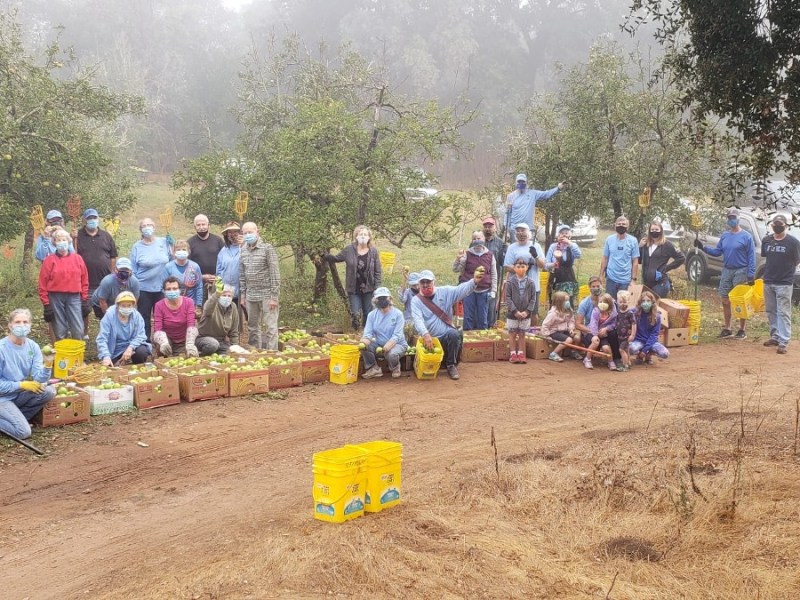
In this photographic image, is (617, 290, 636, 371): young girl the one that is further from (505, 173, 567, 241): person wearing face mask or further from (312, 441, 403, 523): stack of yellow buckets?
(312, 441, 403, 523): stack of yellow buckets

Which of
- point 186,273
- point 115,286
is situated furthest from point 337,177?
point 115,286

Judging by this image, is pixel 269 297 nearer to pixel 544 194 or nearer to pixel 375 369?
pixel 375 369

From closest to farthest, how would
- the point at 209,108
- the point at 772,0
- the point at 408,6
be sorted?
the point at 772,0, the point at 209,108, the point at 408,6

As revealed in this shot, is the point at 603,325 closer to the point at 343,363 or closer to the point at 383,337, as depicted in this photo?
the point at 383,337

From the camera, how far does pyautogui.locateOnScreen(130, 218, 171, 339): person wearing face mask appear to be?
13.4 metres

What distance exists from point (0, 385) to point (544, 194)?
1052cm

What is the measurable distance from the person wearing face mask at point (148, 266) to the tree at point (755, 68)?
8164 millimetres

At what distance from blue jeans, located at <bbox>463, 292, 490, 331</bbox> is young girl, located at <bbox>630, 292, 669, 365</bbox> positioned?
8.30ft

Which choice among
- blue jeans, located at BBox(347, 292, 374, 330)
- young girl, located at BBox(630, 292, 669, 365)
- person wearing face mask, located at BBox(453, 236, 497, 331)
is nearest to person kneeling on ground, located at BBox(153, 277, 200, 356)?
blue jeans, located at BBox(347, 292, 374, 330)

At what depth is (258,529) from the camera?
7.24m

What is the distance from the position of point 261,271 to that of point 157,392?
9.66 feet

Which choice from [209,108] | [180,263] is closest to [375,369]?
[180,263]

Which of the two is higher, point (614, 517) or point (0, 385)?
point (0, 385)

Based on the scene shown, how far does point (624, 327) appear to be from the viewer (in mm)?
13617
